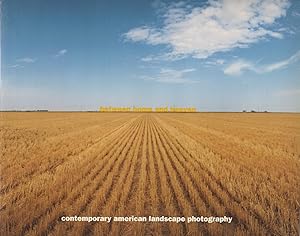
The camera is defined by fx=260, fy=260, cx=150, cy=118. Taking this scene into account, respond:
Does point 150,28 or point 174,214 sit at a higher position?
point 150,28

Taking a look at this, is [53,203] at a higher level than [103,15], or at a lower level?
lower

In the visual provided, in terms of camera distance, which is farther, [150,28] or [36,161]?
[36,161]

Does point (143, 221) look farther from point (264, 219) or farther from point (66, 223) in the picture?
point (264, 219)

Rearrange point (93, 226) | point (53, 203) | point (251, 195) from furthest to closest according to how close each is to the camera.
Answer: point (251, 195), point (53, 203), point (93, 226)

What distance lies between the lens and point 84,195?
5.12m

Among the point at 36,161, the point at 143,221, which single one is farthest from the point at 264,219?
the point at 36,161

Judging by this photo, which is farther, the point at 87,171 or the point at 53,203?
the point at 87,171

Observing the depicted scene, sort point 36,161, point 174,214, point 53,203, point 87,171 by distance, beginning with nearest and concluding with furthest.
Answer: point 174,214
point 53,203
point 87,171
point 36,161

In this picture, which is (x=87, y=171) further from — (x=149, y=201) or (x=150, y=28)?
(x=150, y=28)

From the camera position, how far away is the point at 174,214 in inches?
171

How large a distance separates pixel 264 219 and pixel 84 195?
3262mm

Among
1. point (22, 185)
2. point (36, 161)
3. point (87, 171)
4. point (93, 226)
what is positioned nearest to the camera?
point (93, 226)

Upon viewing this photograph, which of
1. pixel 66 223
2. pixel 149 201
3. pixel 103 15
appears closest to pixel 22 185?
pixel 66 223

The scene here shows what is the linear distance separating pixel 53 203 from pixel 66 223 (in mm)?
968
